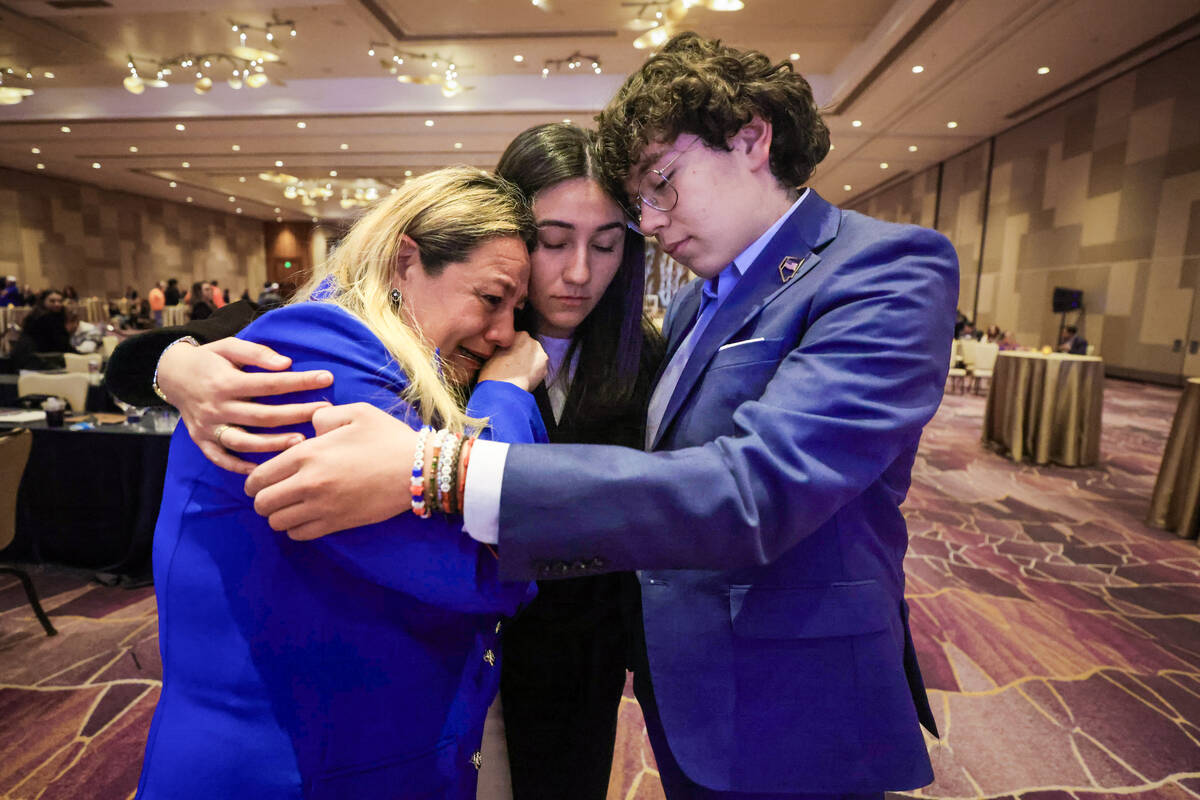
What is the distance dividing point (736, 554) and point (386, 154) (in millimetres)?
15174

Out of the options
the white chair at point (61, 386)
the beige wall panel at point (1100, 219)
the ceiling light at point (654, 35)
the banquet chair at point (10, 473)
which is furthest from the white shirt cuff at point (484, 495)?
the beige wall panel at point (1100, 219)

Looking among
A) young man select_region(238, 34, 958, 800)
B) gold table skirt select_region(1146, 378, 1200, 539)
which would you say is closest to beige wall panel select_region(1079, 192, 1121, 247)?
gold table skirt select_region(1146, 378, 1200, 539)

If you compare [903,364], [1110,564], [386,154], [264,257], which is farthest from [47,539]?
[264,257]

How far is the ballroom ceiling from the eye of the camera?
25.0 ft

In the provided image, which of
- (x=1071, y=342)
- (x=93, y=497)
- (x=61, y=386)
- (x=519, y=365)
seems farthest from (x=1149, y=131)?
(x=61, y=386)

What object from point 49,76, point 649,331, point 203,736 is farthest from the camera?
point 49,76

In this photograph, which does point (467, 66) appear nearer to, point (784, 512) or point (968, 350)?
point (968, 350)

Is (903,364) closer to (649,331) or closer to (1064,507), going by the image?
(649,331)

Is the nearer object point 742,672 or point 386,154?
point 742,672

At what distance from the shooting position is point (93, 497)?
352cm

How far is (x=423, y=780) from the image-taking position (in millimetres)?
872

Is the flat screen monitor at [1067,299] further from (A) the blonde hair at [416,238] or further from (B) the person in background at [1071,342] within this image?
(A) the blonde hair at [416,238]

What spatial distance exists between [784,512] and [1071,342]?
10871 mm

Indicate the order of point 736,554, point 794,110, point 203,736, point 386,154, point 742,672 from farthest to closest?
1. point 386,154
2. point 794,110
3. point 742,672
4. point 203,736
5. point 736,554
